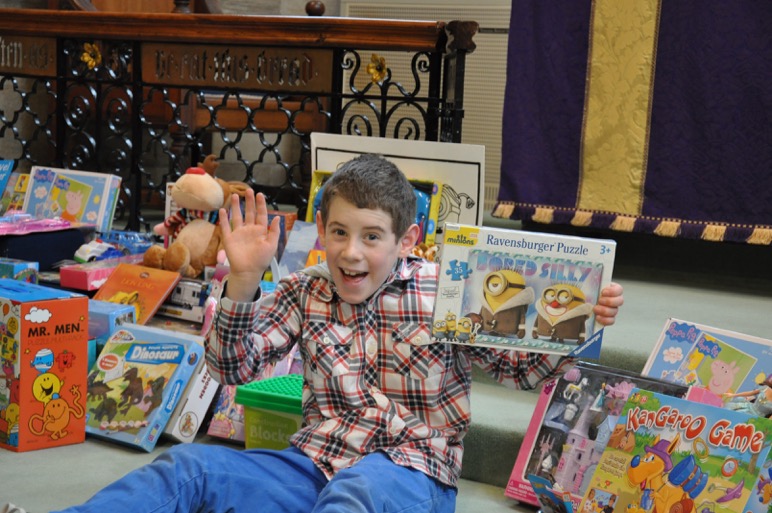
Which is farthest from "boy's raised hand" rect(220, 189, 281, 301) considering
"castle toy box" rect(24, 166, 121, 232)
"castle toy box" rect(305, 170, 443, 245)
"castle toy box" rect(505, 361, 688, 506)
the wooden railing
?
"castle toy box" rect(24, 166, 121, 232)

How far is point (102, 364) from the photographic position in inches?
97.9

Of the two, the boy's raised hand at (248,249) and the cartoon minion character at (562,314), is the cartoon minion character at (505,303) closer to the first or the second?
the cartoon minion character at (562,314)

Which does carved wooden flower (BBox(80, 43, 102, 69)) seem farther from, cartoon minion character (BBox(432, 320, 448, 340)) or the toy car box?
cartoon minion character (BBox(432, 320, 448, 340))

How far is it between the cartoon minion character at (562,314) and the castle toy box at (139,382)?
108 centimetres

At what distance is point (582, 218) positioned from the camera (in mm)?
3307

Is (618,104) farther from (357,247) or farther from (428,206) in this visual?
(357,247)

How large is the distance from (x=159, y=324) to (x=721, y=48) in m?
2.04

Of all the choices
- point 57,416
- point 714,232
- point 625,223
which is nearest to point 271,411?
point 57,416

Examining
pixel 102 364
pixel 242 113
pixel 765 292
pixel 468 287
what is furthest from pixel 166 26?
pixel 765 292

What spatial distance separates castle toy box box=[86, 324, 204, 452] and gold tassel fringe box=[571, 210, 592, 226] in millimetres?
1492

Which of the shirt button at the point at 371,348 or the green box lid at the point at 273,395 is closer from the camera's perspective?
the shirt button at the point at 371,348

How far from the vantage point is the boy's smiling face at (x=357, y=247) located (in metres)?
1.69

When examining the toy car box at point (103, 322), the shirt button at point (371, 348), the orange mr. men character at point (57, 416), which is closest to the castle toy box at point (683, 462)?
the shirt button at point (371, 348)

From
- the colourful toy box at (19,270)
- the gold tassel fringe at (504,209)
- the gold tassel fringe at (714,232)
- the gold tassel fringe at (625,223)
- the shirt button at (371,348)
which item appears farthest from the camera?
the gold tassel fringe at (504,209)
